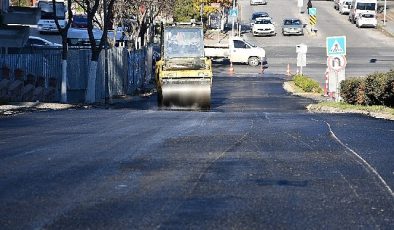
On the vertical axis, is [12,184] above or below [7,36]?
below

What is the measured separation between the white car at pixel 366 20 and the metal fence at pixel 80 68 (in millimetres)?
39853

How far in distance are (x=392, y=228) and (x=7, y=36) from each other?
22.9 m

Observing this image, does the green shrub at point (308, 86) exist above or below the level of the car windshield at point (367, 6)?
below

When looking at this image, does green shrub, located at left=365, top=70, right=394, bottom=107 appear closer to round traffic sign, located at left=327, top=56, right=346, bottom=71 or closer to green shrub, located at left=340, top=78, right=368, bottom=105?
green shrub, located at left=340, top=78, right=368, bottom=105

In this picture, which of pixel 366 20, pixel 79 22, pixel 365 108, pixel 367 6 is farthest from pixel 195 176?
pixel 367 6

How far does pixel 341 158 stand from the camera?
12898 mm

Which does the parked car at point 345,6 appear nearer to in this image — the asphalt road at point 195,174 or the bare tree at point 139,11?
the bare tree at point 139,11

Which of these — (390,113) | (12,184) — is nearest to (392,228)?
(12,184)

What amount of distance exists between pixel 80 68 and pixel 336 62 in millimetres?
10120

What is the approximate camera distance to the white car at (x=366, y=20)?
79.5m

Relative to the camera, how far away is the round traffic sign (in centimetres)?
3456

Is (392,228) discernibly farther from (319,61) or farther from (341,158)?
(319,61)

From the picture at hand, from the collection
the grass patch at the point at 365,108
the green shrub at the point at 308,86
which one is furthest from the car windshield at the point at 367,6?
the grass patch at the point at 365,108

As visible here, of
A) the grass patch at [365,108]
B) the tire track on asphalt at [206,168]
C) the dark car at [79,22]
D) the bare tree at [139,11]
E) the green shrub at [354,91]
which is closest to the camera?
the tire track on asphalt at [206,168]
